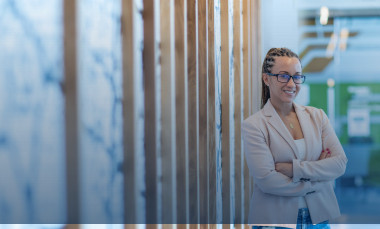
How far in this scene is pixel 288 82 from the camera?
6.53 ft

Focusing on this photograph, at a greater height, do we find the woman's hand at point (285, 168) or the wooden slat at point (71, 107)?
the wooden slat at point (71, 107)

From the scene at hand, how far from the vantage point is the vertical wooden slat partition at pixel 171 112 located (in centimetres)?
137

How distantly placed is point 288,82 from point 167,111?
1.75 feet

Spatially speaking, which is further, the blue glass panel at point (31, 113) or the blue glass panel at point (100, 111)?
the blue glass panel at point (100, 111)

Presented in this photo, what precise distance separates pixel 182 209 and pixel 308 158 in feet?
1.91

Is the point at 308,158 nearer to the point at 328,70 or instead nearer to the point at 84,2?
the point at 84,2

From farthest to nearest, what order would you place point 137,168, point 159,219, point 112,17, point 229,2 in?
point 229,2 < point 159,219 < point 137,168 < point 112,17

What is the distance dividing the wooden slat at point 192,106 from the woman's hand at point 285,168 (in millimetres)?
431

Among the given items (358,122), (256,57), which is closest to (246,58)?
(256,57)

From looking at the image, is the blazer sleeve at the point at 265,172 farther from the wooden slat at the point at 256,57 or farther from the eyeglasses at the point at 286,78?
the wooden slat at the point at 256,57

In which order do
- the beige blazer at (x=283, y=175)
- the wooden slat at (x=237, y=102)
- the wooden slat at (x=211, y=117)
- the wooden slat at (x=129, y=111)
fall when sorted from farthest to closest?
the wooden slat at (x=237, y=102), the wooden slat at (x=211, y=117), the beige blazer at (x=283, y=175), the wooden slat at (x=129, y=111)

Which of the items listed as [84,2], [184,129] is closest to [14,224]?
[84,2]

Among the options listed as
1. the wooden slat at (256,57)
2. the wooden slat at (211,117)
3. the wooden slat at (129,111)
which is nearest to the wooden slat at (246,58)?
the wooden slat at (256,57)

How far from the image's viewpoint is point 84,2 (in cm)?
111
